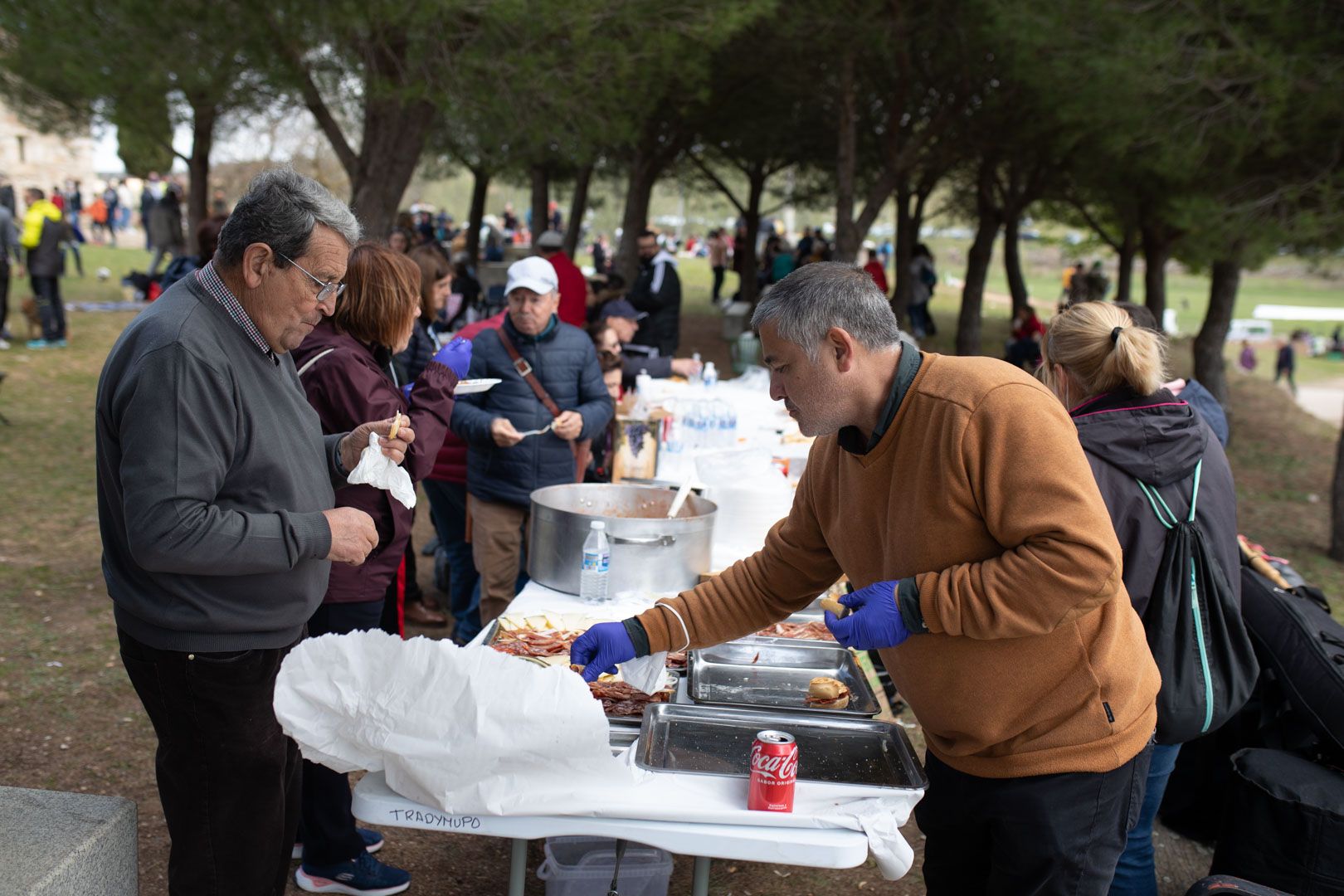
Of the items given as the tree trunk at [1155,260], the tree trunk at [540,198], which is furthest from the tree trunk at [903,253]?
the tree trunk at [540,198]

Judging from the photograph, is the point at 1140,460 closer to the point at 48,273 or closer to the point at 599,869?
the point at 599,869

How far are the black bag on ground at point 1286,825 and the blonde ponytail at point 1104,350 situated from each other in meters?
1.22

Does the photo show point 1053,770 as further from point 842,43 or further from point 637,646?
point 842,43

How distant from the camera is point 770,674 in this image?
2893mm

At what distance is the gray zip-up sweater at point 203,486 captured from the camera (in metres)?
1.89

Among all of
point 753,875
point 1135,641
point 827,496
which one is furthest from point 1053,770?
point 753,875

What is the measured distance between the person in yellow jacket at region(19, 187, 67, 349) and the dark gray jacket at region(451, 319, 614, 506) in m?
9.62

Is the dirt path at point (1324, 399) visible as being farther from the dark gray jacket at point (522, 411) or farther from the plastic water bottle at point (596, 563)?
the plastic water bottle at point (596, 563)

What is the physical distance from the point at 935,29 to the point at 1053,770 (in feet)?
42.9

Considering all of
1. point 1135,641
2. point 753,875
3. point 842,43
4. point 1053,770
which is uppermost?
point 842,43

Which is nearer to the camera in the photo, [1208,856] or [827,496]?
[827,496]

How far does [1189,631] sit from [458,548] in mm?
3215

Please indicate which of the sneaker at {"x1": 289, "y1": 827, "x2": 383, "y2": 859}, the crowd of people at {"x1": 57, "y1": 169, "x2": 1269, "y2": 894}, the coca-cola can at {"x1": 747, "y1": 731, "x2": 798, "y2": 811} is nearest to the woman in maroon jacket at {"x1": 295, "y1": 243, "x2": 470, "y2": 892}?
the sneaker at {"x1": 289, "y1": 827, "x2": 383, "y2": 859}

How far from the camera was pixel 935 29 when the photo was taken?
13367 mm
